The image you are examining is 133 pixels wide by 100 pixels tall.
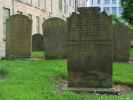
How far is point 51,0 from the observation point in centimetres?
5903

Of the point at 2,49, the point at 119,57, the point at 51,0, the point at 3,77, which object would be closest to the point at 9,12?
the point at 2,49

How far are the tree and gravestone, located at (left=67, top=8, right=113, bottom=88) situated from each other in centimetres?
3520

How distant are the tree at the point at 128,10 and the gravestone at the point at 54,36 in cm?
2517

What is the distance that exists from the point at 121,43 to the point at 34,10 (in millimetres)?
26182

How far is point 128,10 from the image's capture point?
162 ft

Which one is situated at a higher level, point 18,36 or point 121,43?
point 18,36

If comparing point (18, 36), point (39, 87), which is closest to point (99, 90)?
point (39, 87)

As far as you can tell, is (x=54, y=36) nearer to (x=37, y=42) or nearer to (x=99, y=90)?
(x=37, y=42)

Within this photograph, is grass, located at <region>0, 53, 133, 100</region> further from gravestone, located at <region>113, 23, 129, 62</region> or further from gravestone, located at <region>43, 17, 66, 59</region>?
gravestone, located at <region>113, 23, 129, 62</region>

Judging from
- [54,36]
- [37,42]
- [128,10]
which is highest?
[128,10]

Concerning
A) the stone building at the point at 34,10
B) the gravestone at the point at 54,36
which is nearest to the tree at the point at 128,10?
the stone building at the point at 34,10

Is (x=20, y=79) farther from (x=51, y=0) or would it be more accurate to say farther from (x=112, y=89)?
(x=51, y=0)

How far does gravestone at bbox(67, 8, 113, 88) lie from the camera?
1295 cm

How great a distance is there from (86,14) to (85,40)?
68 centimetres
